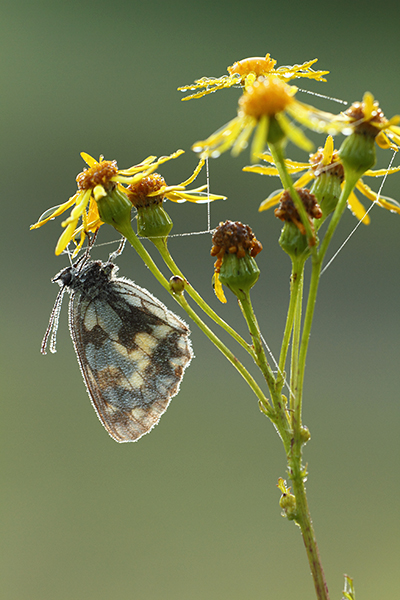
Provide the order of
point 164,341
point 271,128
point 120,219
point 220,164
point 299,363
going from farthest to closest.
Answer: point 220,164 < point 164,341 < point 120,219 < point 299,363 < point 271,128

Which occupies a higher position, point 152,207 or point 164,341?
point 152,207

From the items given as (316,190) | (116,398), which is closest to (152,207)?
(316,190)

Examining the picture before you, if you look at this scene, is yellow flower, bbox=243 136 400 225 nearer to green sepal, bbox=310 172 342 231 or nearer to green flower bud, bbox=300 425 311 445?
green sepal, bbox=310 172 342 231

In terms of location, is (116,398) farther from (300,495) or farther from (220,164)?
(220,164)

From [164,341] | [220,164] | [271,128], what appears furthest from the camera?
[220,164]

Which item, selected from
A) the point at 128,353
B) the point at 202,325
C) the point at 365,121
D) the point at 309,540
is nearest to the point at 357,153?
the point at 365,121

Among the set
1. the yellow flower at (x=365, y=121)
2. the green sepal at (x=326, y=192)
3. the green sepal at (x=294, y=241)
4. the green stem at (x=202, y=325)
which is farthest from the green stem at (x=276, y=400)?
the yellow flower at (x=365, y=121)
